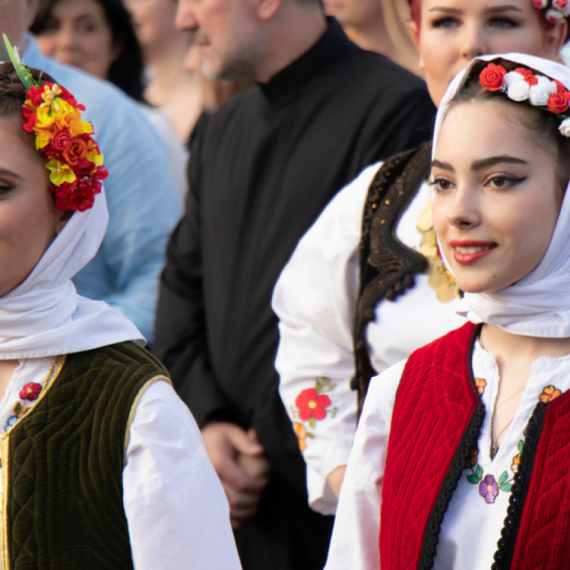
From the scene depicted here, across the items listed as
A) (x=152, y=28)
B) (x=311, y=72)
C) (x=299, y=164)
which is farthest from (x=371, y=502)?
(x=152, y=28)

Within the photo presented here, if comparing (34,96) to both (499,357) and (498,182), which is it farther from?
(499,357)

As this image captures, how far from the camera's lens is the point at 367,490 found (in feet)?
7.45

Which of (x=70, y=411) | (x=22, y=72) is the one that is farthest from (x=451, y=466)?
(x=22, y=72)

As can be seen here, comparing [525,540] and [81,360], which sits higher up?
[81,360]

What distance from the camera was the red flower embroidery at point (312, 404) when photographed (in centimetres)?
290

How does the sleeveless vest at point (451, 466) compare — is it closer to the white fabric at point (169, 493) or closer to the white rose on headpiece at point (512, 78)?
the white fabric at point (169, 493)

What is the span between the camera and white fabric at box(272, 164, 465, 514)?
9.26 feet

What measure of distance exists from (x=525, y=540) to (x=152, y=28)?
18.9ft

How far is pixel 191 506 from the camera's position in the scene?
2115 mm

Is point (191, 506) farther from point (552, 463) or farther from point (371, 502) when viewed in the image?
point (552, 463)

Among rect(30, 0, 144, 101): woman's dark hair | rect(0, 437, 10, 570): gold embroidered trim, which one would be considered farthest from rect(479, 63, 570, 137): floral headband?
rect(30, 0, 144, 101): woman's dark hair

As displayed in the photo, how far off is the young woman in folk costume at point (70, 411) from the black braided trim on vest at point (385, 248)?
65cm

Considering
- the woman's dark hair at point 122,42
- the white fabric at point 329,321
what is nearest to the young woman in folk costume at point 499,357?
the white fabric at point 329,321

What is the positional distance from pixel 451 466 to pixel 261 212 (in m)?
1.47
